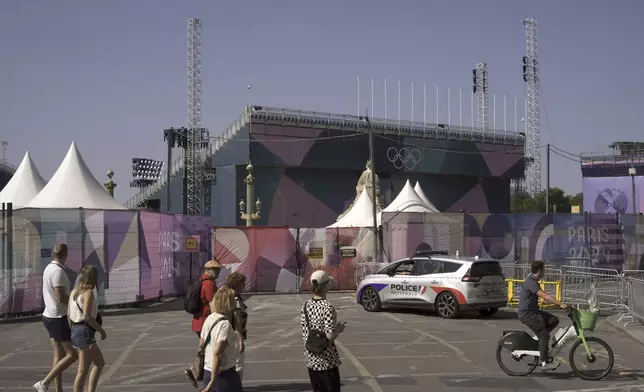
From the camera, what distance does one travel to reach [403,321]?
19.2 m

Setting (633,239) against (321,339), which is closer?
(321,339)

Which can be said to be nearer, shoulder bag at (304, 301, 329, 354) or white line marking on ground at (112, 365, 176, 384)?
shoulder bag at (304, 301, 329, 354)

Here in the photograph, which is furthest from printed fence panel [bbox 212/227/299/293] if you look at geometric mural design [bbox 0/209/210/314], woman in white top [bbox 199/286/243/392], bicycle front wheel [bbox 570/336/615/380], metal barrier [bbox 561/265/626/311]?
woman in white top [bbox 199/286/243/392]

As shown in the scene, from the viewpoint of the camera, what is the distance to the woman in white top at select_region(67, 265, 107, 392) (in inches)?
345

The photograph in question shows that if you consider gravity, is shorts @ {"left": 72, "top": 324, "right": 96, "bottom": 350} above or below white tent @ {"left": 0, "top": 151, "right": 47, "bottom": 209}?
below

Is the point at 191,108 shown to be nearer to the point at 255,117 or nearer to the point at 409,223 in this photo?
the point at 255,117

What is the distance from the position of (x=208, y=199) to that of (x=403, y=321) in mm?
61881

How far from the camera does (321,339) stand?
7148 mm

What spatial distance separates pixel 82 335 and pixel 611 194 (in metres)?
74.6

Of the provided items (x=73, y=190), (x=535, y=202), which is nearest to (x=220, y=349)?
(x=73, y=190)

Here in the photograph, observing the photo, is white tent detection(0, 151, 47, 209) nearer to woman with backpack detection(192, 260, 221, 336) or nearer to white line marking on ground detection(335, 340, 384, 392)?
white line marking on ground detection(335, 340, 384, 392)

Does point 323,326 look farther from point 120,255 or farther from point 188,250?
point 188,250

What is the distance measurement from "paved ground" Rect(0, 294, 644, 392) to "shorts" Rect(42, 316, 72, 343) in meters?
1.52

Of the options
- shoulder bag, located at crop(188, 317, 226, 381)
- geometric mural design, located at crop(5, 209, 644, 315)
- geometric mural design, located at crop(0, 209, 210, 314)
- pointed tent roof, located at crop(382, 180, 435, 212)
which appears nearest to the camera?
shoulder bag, located at crop(188, 317, 226, 381)
